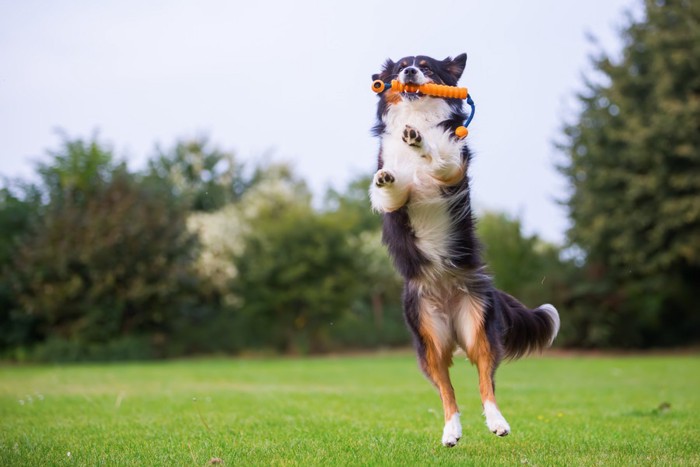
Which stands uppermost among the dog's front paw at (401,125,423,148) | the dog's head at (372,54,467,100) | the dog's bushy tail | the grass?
the dog's head at (372,54,467,100)

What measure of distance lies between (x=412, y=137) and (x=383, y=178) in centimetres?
37

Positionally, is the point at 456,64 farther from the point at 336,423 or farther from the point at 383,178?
the point at 336,423

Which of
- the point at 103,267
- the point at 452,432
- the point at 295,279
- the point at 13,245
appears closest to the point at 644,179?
the point at 295,279

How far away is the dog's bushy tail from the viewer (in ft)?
20.8

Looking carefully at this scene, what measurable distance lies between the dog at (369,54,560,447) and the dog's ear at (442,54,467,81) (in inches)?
2.6

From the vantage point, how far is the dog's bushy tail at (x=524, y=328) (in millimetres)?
6348

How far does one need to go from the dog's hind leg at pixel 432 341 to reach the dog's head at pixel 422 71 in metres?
1.67

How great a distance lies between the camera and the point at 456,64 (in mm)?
6180

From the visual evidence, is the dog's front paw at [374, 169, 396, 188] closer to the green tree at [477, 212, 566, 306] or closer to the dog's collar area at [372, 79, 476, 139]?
the dog's collar area at [372, 79, 476, 139]

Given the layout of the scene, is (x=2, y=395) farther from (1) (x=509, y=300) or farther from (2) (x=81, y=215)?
(2) (x=81, y=215)

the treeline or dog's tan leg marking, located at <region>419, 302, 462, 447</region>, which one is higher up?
the treeline

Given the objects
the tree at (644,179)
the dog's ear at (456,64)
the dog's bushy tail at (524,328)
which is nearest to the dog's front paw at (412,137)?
the dog's ear at (456,64)

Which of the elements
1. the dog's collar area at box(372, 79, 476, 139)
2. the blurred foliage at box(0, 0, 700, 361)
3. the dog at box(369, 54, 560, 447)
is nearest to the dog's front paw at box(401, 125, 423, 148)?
the dog at box(369, 54, 560, 447)

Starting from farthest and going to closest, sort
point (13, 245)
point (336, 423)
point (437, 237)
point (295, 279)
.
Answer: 1. point (295, 279)
2. point (13, 245)
3. point (336, 423)
4. point (437, 237)
